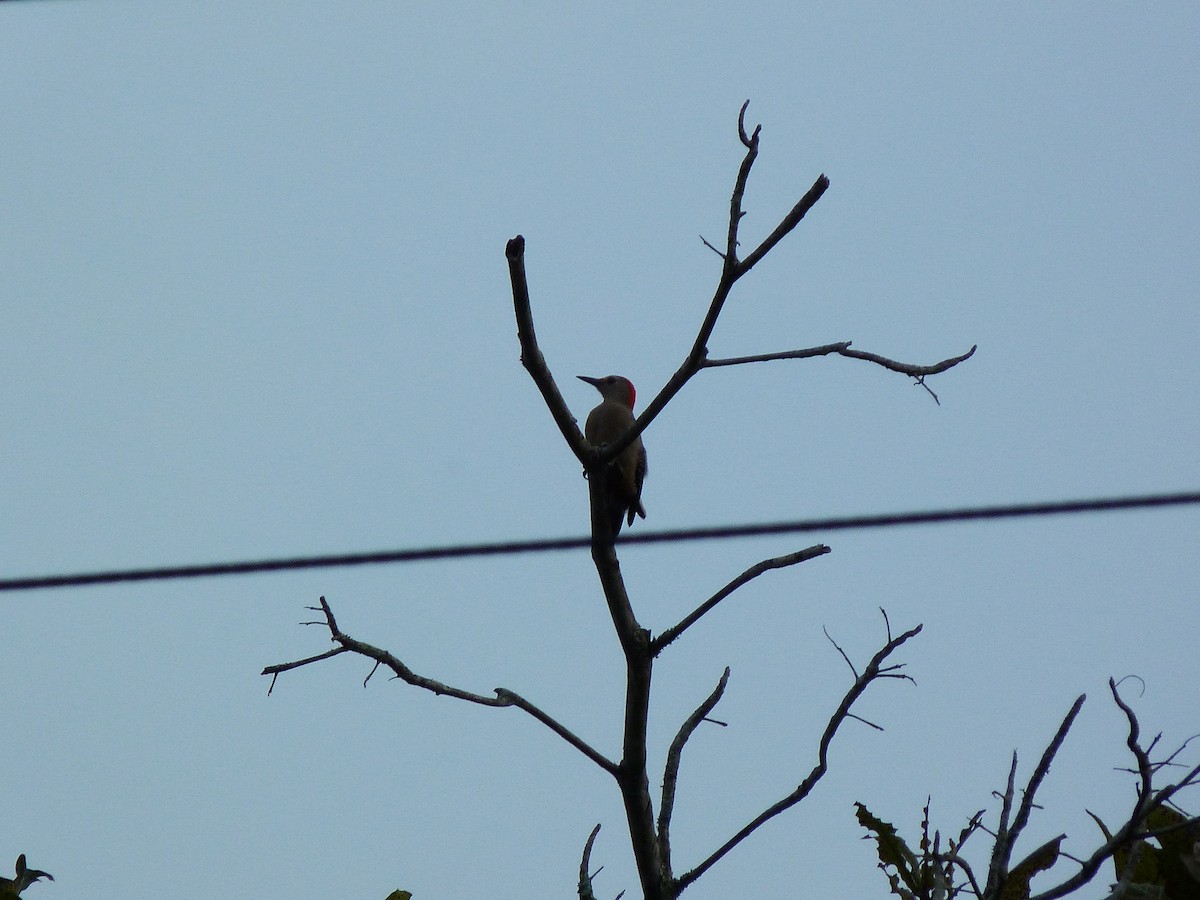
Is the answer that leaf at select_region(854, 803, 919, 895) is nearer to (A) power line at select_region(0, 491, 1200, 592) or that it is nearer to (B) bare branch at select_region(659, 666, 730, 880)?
(B) bare branch at select_region(659, 666, 730, 880)

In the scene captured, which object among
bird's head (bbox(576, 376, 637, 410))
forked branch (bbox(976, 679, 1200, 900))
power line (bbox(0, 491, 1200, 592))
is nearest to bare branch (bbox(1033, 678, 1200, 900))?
forked branch (bbox(976, 679, 1200, 900))

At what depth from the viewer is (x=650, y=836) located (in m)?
5.09

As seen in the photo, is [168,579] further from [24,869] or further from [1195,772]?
[1195,772]

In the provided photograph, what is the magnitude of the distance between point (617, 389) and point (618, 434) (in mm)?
2429

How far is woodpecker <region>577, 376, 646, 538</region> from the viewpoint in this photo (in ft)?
26.1

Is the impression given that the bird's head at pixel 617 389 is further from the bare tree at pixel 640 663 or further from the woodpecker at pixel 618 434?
the bare tree at pixel 640 663

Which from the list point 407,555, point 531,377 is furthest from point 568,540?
point 531,377

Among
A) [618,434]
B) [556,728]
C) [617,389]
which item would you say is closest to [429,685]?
[556,728]

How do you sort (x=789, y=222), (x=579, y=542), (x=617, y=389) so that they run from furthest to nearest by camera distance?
(x=617, y=389), (x=789, y=222), (x=579, y=542)

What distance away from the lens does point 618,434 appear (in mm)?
Result: 7371

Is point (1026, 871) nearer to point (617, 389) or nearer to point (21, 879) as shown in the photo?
point (21, 879)

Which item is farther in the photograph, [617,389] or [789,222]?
[617,389]

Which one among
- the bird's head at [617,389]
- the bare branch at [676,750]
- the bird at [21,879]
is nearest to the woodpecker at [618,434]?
the bird's head at [617,389]

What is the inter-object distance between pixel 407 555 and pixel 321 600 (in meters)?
2.27
